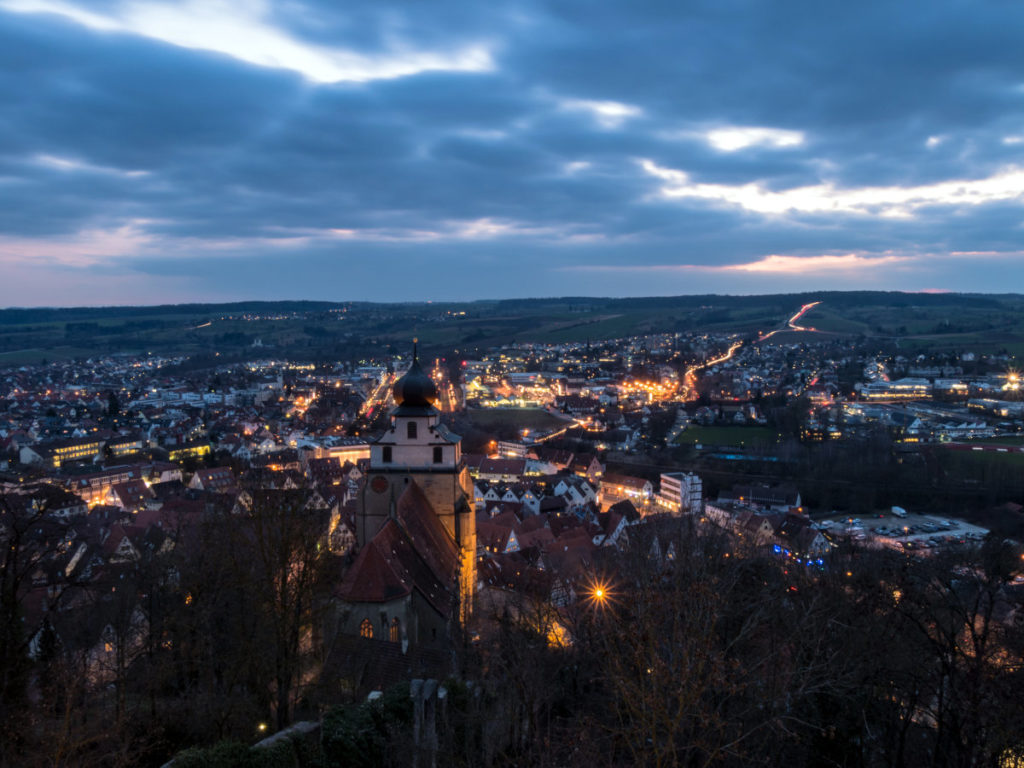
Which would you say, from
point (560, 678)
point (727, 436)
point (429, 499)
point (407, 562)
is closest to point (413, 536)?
point (407, 562)

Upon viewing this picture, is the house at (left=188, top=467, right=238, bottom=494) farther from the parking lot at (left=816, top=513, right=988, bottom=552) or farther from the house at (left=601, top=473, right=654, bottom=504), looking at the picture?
the parking lot at (left=816, top=513, right=988, bottom=552)

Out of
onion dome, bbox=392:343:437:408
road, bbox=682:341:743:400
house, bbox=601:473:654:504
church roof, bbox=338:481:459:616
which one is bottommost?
house, bbox=601:473:654:504

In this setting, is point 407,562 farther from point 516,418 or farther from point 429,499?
point 516,418

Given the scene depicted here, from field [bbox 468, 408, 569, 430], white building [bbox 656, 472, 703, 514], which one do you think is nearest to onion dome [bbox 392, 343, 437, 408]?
white building [bbox 656, 472, 703, 514]

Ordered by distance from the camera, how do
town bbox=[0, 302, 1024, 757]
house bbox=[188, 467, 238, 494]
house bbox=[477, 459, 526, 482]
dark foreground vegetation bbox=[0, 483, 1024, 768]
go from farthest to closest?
1. house bbox=[477, 459, 526, 482]
2. house bbox=[188, 467, 238, 494]
3. town bbox=[0, 302, 1024, 757]
4. dark foreground vegetation bbox=[0, 483, 1024, 768]

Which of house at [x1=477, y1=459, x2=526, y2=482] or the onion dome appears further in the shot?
house at [x1=477, y1=459, x2=526, y2=482]

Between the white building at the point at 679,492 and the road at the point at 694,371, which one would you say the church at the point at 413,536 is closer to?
the white building at the point at 679,492

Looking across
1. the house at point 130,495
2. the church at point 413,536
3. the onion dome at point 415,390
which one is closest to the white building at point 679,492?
the church at point 413,536
